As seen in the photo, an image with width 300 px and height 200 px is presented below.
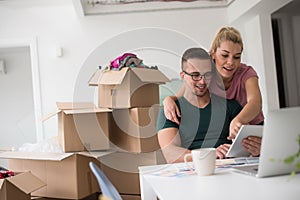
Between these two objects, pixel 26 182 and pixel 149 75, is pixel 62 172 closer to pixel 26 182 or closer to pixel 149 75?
pixel 26 182

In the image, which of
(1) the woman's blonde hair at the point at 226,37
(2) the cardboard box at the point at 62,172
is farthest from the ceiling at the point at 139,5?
(1) the woman's blonde hair at the point at 226,37

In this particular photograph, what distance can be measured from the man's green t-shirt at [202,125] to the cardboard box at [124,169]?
2.72 feet

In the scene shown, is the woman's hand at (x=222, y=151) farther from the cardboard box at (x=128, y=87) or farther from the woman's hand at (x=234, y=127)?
the cardboard box at (x=128, y=87)

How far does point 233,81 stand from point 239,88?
5 centimetres

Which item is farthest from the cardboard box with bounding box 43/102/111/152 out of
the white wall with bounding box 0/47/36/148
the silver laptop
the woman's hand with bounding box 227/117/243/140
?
the white wall with bounding box 0/47/36/148

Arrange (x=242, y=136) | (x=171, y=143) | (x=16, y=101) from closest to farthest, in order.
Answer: (x=242, y=136), (x=171, y=143), (x=16, y=101)

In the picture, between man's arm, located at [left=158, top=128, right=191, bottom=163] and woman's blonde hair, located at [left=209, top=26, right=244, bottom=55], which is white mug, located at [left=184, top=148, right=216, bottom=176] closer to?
man's arm, located at [left=158, top=128, right=191, bottom=163]

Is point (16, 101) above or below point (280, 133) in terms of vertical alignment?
above

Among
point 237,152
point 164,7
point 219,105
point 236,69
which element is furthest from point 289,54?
point 237,152

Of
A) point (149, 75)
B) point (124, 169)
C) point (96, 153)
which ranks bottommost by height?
point (124, 169)

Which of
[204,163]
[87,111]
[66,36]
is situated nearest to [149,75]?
[87,111]

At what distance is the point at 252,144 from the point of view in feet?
4.74

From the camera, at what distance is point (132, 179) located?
2.76 meters

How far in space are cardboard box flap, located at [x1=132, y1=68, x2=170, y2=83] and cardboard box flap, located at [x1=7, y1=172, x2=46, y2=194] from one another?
0.90 metres
